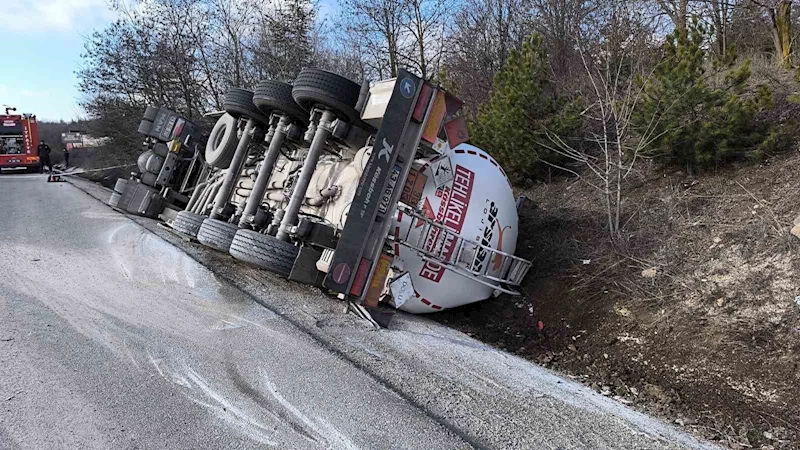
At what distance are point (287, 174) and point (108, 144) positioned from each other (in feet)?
56.4

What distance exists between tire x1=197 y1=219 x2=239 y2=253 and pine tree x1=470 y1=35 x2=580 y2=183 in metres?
4.24

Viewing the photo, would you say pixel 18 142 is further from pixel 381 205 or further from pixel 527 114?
pixel 381 205

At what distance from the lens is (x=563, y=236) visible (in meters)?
6.51

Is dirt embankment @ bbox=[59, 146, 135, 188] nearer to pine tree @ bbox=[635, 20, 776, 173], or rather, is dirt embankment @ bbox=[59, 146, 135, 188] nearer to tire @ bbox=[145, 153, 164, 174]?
tire @ bbox=[145, 153, 164, 174]

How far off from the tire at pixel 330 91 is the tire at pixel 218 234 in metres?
1.64

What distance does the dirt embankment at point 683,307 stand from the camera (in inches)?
138

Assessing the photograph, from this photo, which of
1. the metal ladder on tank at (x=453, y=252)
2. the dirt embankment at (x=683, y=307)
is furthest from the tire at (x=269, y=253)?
the dirt embankment at (x=683, y=307)

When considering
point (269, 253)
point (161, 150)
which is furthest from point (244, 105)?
point (161, 150)

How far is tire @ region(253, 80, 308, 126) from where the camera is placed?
564cm

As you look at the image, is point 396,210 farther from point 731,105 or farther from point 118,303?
point 731,105

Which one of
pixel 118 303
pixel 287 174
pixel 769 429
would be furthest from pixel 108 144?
pixel 769 429

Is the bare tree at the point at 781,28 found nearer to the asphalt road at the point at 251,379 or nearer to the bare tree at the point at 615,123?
the bare tree at the point at 615,123

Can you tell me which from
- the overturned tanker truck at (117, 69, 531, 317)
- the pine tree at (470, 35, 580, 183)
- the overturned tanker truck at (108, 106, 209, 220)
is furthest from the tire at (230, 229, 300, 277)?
the overturned tanker truck at (108, 106, 209, 220)

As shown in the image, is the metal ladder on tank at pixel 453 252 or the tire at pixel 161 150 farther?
the tire at pixel 161 150
